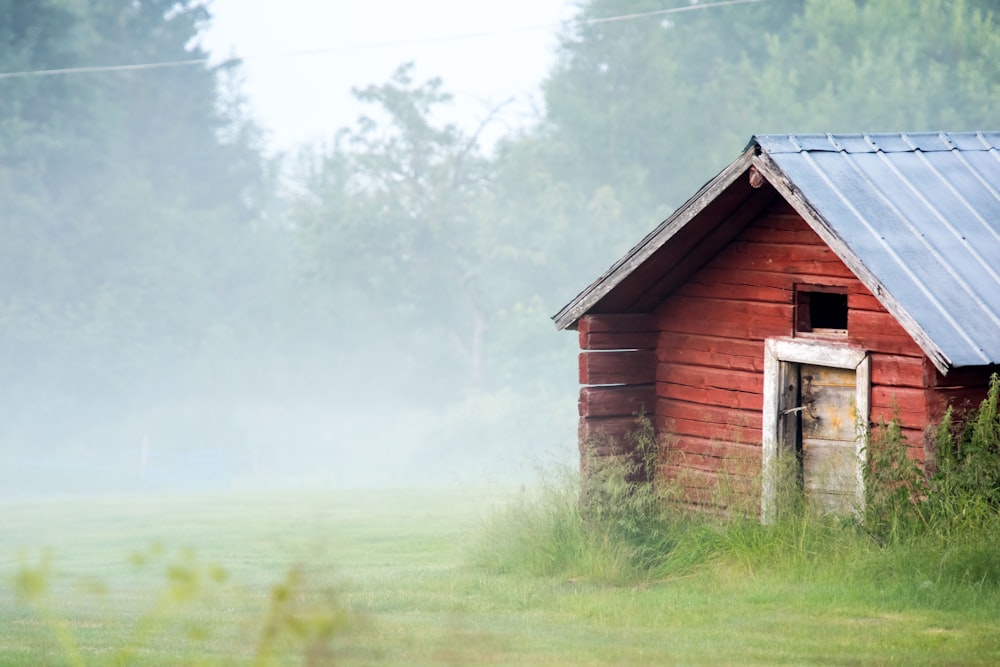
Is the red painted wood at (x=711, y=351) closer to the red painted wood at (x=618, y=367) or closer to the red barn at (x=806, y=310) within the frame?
the red barn at (x=806, y=310)

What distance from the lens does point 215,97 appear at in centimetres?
5834

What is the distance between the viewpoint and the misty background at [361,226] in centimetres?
4188

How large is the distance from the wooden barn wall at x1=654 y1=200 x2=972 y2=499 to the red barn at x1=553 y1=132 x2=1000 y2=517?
14 millimetres

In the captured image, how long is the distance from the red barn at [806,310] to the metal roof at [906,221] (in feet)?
0.05

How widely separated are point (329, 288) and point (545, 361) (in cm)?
1276

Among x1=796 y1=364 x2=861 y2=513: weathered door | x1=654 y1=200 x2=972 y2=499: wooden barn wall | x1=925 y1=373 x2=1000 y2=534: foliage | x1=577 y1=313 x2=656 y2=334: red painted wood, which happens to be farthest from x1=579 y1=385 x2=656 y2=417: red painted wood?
x1=925 y1=373 x2=1000 y2=534: foliage

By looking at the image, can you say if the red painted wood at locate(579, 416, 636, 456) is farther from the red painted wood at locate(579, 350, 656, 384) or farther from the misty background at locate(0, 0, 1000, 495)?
the misty background at locate(0, 0, 1000, 495)

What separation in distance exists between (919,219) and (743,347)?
5.88 ft

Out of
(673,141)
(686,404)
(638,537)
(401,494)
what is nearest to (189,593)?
(638,537)

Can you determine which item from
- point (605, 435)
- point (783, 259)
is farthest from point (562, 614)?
point (783, 259)

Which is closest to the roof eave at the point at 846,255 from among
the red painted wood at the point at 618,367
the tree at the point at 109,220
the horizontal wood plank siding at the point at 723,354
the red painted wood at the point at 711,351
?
the horizontal wood plank siding at the point at 723,354

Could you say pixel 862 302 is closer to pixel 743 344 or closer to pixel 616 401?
pixel 743 344

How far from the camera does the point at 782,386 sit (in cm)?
1081

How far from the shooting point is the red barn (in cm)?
956
